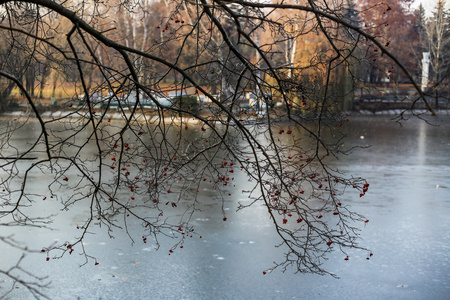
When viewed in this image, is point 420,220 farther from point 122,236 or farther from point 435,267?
point 122,236

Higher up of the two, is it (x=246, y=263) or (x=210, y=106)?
(x=210, y=106)

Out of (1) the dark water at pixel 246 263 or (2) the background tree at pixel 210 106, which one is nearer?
(2) the background tree at pixel 210 106

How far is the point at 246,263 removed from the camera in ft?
25.4

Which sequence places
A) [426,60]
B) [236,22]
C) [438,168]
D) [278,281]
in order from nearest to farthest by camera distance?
[236,22]
[278,281]
[438,168]
[426,60]

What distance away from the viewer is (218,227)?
30.8 ft

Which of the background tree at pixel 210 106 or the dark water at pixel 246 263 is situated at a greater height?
the background tree at pixel 210 106

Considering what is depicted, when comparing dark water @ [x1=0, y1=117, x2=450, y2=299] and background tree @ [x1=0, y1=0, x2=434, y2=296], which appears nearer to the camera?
background tree @ [x1=0, y1=0, x2=434, y2=296]

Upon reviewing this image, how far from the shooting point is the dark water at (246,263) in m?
6.84

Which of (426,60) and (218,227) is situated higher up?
(426,60)

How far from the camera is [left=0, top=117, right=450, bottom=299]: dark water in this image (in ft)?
22.4

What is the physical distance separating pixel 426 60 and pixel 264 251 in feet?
145

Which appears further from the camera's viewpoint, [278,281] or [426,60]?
[426,60]

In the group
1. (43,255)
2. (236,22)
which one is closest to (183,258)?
(43,255)

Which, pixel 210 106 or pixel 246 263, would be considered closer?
pixel 210 106
